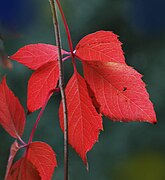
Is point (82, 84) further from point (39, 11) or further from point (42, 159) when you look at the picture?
point (39, 11)

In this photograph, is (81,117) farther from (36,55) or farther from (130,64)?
(130,64)

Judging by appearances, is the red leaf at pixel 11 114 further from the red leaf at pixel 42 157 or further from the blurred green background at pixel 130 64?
the blurred green background at pixel 130 64

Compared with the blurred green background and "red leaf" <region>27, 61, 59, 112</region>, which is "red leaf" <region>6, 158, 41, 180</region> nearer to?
"red leaf" <region>27, 61, 59, 112</region>

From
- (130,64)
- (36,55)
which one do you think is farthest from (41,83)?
(130,64)

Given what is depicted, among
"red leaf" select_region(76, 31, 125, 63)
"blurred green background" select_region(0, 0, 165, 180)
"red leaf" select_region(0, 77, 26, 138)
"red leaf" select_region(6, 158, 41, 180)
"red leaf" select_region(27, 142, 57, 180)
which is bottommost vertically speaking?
"blurred green background" select_region(0, 0, 165, 180)

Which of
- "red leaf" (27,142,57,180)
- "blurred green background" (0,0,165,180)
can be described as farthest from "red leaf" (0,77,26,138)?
"blurred green background" (0,0,165,180)

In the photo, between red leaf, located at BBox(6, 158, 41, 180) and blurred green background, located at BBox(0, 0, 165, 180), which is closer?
red leaf, located at BBox(6, 158, 41, 180)
